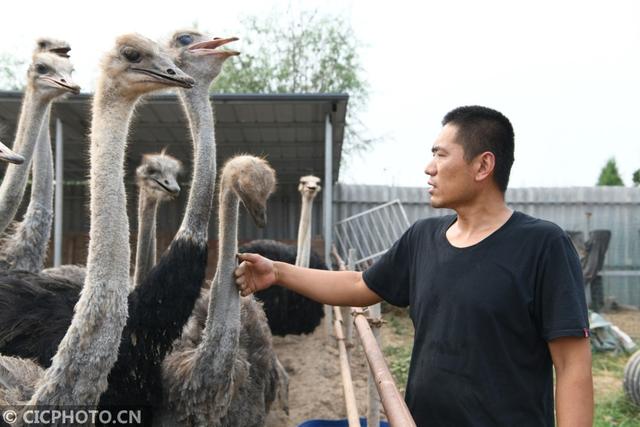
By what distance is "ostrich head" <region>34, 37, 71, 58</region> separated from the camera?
12.7ft

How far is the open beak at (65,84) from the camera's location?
3081mm

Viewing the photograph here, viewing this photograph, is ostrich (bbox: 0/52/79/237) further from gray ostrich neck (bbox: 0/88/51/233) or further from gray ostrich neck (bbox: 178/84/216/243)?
gray ostrich neck (bbox: 178/84/216/243)

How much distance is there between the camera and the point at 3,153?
6.73ft

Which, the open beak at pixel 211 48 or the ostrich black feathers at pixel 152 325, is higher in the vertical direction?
the open beak at pixel 211 48

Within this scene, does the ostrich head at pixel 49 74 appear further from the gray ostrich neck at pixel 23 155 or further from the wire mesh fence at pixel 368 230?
the wire mesh fence at pixel 368 230

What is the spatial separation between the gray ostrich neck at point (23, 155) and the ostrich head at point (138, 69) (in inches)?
42.5

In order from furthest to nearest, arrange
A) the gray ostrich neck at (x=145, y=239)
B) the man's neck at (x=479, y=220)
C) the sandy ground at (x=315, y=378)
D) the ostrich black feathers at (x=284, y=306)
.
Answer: the ostrich black feathers at (x=284, y=306) < the sandy ground at (x=315, y=378) < the gray ostrich neck at (x=145, y=239) < the man's neck at (x=479, y=220)

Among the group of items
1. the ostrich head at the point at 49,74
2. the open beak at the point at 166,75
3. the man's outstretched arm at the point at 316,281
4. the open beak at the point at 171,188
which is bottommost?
the man's outstretched arm at the point at 316,281

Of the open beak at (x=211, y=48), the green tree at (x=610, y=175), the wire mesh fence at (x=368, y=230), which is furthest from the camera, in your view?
the green tree at (x=610, y=175)

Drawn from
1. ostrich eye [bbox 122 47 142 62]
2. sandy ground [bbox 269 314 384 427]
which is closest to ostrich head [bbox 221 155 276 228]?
ostrich eye [bbox 122 47 142 62]

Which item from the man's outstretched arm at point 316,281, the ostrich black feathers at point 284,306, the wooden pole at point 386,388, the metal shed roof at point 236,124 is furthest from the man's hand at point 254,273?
the metal shed roof at point 236,124

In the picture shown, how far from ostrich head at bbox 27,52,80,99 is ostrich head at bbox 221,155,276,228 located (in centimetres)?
125

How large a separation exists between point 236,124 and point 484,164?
7030 millimetres

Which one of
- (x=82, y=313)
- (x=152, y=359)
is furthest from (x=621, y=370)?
(x=82, y=313)
